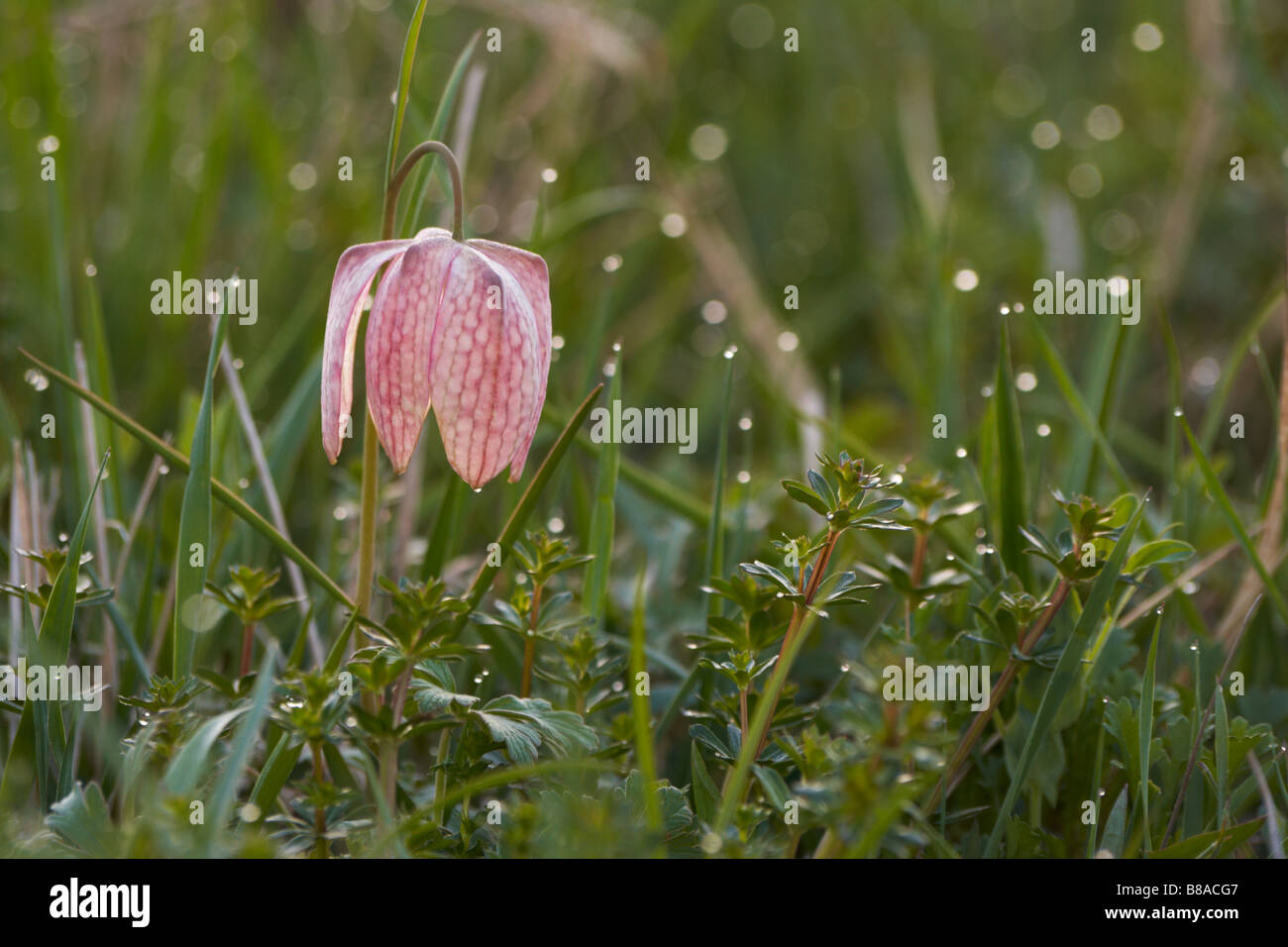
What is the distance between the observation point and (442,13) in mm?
3211

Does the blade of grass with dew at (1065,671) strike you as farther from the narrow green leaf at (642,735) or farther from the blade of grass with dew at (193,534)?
the blade of grass with dew at (193,534)

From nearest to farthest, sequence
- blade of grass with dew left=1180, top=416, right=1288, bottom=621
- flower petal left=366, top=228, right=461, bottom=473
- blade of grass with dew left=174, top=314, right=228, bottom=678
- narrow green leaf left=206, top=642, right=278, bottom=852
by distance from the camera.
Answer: narrow green leaf left=206, top=642, right=278, bottom=852
flower petal left=366, top=228, right=461, bottom=473
blade of grass with dew left=174, top=314, right=228, bottom=678
blade of grass with dew left=1180, top=416, right=1288, bottom=621

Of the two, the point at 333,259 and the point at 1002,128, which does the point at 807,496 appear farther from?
the point at 1002,128

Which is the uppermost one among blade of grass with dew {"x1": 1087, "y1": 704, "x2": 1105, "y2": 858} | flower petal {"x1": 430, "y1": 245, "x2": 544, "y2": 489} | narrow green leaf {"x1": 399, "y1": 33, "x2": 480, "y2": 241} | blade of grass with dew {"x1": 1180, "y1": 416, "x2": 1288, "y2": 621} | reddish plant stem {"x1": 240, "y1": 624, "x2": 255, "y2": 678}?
narrow green leaf {"x1": 399, "y1": 33, "x2": 480, "y2": 241}

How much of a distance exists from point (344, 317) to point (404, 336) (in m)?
0.06

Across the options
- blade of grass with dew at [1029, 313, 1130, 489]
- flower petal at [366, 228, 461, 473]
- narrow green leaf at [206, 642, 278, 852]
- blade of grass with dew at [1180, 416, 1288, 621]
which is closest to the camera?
narrow green leaf at [206, 642, 278, 852]

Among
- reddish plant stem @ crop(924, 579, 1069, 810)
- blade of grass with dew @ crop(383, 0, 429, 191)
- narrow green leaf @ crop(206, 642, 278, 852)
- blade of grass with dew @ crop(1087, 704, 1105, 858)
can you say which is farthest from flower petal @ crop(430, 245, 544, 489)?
blade of grass with dew @ crop(1087, 704, 1105, 858)

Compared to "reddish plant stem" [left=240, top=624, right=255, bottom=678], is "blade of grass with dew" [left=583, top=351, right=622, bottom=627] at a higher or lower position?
higher

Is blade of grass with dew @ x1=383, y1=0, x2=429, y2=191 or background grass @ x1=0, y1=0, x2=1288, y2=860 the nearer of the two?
blade of grass with dew @ x1=383, y1=0, x2=429, y2=191

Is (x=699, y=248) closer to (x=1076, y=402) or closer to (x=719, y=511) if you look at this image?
(x=1076, y=402)

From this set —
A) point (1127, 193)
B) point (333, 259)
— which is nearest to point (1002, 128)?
point (1127, 193)

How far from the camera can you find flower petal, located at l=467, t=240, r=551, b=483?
107cm

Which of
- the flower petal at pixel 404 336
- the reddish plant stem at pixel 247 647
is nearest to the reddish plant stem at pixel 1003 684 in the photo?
the flower petal at pixel 404 336

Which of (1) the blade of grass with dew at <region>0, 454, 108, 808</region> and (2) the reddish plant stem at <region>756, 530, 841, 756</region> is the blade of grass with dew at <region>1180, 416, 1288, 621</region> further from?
(1) the blade of grass with dew at <region>0, 454, 108, 808</region>
